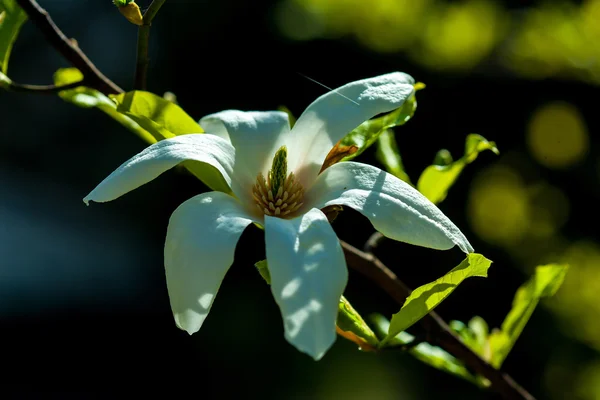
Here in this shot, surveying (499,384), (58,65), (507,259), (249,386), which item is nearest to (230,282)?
(249,386)

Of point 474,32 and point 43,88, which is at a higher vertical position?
point 43,88

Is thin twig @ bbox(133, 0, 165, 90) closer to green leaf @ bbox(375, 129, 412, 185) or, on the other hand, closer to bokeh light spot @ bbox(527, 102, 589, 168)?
green leaf @ bbox(375, 129, 412, 185)

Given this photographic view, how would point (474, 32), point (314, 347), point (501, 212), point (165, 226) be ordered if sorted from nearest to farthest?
1. point (314, 347)
2. point (474, 32)
3. point (501, 212)
4. point (165, 226)

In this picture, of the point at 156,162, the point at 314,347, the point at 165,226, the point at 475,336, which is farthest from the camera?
the point at 165,226

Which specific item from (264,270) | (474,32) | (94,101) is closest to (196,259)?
(264,270)

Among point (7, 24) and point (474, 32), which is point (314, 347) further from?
point (474, 32)

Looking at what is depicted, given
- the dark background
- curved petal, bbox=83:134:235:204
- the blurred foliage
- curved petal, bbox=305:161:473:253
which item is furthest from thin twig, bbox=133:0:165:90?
the dark background

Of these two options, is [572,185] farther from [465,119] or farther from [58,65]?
[58,65]

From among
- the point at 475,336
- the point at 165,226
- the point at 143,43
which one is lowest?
the point at 165,226
